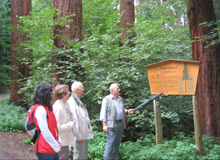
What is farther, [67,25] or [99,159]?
[67,25]

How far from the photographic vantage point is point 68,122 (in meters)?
3.66

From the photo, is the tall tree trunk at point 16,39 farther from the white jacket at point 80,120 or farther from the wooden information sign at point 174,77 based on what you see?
the wooden information sign at point 174,77

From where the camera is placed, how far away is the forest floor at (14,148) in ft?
18.5

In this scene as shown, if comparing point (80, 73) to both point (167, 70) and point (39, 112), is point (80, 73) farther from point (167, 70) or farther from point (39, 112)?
point (39, 112)

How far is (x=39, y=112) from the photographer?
2.78 metres

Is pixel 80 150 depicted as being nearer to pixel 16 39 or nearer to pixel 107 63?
pixel 107 63

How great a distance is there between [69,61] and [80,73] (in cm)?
57

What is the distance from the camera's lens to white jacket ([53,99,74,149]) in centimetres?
357

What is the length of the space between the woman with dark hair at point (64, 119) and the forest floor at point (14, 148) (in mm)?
2570

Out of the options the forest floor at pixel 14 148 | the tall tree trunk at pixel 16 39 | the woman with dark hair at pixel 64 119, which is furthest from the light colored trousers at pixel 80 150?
the tall tree trunk at pixel 16 39

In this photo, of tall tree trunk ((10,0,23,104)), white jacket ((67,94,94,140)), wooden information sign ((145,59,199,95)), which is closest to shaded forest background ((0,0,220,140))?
wooden information sign ((145,59,199,95))

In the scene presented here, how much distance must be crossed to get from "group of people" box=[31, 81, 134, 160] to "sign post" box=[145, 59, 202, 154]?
38.6 inches

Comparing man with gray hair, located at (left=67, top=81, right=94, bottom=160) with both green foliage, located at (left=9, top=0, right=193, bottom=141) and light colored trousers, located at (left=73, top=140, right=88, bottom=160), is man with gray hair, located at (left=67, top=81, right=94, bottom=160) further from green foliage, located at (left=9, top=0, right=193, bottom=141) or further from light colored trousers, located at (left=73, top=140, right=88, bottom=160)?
green foliage, located at (left=9, top=0, right=193, bottom=141)

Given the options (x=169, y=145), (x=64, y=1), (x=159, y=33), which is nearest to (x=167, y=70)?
(x=169, y=145)
